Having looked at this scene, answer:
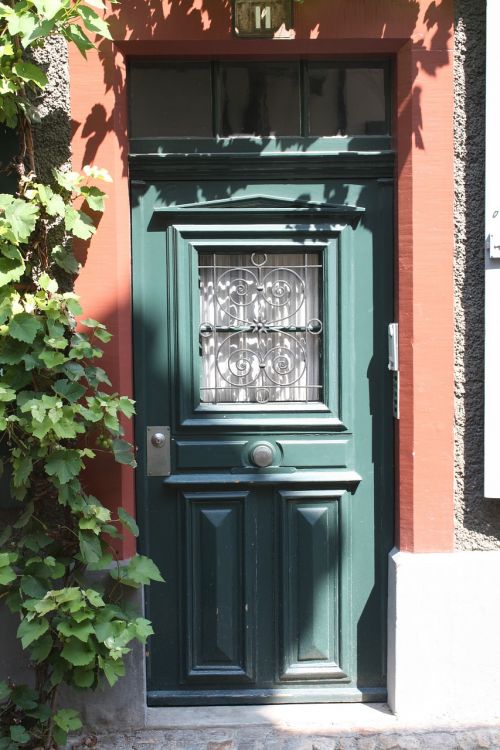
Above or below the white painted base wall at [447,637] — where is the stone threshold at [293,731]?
below

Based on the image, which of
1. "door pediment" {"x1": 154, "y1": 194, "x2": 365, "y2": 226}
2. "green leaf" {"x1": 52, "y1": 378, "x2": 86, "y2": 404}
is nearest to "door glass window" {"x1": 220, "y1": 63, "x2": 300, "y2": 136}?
"door pediment" {"x1": 154, "y1": 194, "x2": 365, "y2": 226}

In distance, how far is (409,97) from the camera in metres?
3.30

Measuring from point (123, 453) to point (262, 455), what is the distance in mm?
642

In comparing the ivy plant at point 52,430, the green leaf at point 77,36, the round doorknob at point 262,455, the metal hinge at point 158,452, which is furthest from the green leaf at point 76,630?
the green leaf at point 77,36

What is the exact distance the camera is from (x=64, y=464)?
2.99m

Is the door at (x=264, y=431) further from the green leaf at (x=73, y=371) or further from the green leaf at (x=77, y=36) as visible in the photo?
the green leaf at (x=77, y=36)

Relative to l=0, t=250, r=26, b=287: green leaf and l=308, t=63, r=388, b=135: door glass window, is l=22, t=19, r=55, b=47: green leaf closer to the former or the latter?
l=0, t=250, r=26, b=287: green leaf

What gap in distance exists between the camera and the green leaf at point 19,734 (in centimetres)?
303

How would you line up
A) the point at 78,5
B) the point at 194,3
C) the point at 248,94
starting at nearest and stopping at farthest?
the point at 78,5 < the point at 194,3 < the point at 248,94

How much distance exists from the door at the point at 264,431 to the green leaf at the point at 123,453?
0.31 metres

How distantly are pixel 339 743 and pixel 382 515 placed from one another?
954mm

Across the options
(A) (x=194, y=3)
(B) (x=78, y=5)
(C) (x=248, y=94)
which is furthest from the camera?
(C) (x=248, y=94)

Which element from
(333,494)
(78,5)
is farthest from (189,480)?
(78,5)

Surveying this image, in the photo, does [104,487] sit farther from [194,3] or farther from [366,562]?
[194,3]
